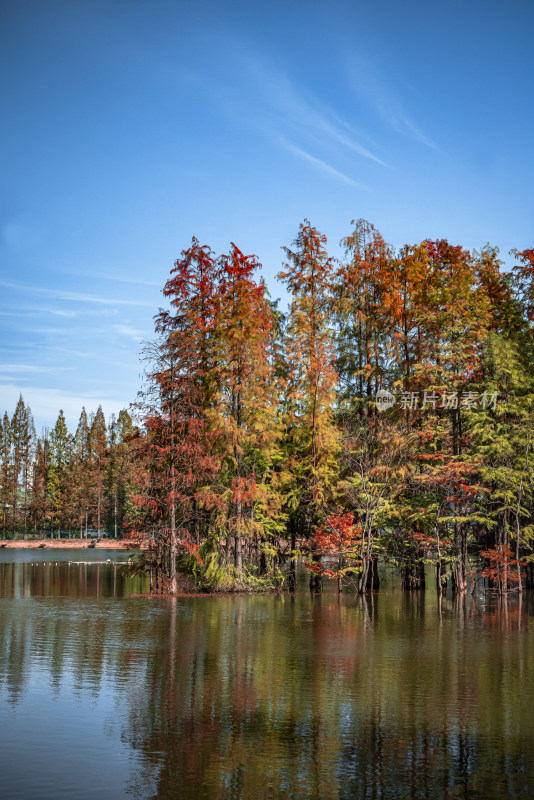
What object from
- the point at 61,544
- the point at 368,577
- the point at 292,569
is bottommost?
the point at 61,544

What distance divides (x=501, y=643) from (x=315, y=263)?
2205 cm

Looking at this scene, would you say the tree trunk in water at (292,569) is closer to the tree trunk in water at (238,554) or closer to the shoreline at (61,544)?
the tree trunk in water at (238,554)

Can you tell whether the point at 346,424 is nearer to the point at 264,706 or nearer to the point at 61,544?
the point at 264,706

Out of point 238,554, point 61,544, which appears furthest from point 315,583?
point 61,544

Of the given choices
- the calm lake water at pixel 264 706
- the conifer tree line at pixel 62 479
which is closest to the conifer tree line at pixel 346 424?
the calm lake water at pixel 264 706

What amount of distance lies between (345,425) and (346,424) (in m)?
0.17

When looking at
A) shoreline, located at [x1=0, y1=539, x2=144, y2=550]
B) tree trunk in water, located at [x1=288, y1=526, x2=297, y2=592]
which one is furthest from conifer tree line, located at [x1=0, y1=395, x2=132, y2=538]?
tree trunk in water, located at [x1=288, y1=526, x2=297, y2=592]

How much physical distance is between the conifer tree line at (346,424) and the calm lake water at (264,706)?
8.04 meters

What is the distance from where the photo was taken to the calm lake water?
9.97 m

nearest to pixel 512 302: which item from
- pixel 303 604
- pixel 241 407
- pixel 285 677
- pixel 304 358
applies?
pixel 304 358

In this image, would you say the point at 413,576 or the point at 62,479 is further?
the point at 62,479

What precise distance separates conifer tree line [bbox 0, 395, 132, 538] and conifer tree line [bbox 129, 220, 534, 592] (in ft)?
195

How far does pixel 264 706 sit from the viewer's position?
13914 millimetres

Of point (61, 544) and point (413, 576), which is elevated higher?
point (413, 576)
